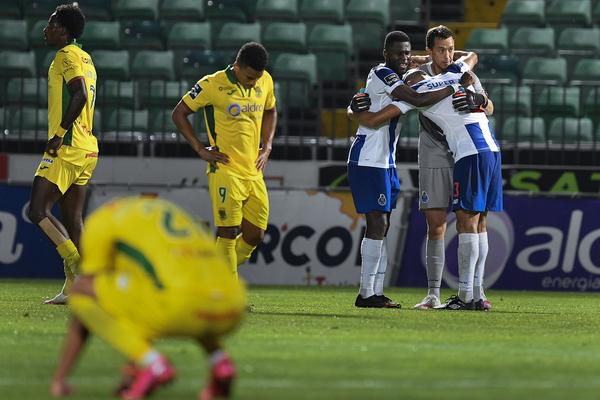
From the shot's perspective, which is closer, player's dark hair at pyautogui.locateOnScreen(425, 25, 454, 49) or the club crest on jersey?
player's dark hair at pyautogui.locateOnScreen(425, 25, 454, 49)

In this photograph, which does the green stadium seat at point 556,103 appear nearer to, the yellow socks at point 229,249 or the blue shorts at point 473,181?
the blue shorts at point 473,181

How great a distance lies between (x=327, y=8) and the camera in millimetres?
20812

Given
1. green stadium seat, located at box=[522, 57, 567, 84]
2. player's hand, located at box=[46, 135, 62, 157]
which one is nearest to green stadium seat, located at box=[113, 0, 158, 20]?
green stadium seat, located at box=[522, 57, 567, 84]

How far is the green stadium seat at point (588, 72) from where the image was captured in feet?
64.8

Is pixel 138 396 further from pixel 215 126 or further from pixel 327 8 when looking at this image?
pixel 327 8

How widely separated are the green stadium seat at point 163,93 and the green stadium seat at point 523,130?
3.95 metres

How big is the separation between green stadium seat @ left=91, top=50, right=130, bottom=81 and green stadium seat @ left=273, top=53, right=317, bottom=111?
1.97 metres

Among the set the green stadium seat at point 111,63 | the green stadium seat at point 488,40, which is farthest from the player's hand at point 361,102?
the green stadium seat at point 488,40

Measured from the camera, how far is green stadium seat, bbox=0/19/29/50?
20172 millimetres

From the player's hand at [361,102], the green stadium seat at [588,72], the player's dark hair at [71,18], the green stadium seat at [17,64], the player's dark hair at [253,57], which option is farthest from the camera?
the green stadium seat at [588,72]

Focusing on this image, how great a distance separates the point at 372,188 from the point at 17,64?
893 centimetres

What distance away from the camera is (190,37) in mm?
20281

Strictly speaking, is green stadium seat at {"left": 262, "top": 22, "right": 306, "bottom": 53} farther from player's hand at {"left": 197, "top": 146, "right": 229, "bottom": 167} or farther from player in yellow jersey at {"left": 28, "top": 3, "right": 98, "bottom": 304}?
player's hand at {"left": 197, "top": 146, "right": 229, "bottom": 167}

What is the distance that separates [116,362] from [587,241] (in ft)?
31.2
